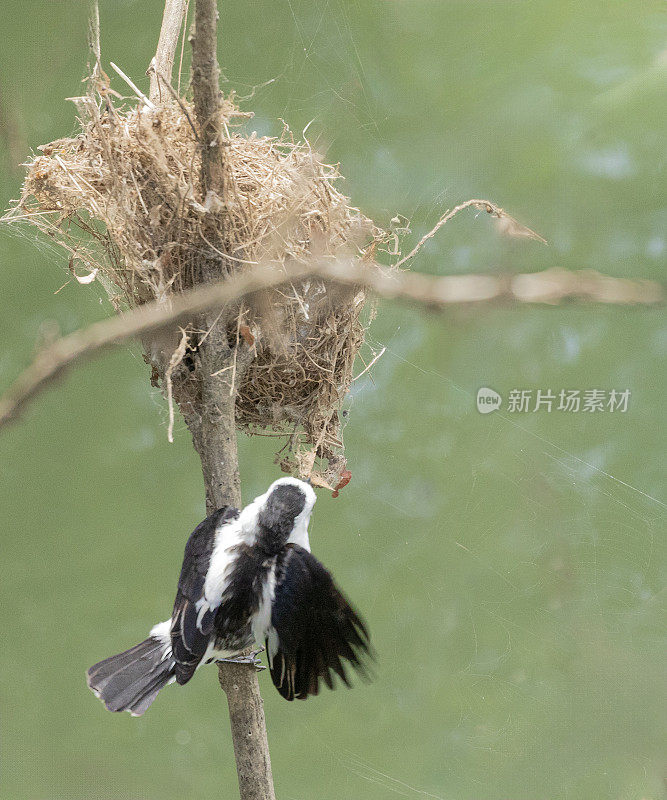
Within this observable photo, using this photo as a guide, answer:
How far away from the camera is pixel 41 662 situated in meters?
2.26

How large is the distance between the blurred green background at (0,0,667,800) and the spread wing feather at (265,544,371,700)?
784mm

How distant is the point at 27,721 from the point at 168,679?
127cm

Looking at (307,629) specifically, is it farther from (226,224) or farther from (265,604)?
(226,224)

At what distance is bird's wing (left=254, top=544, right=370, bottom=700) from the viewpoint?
42.9 inches

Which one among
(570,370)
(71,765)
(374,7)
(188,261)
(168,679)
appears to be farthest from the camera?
(71,765)

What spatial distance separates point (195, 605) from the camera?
46.7 inches

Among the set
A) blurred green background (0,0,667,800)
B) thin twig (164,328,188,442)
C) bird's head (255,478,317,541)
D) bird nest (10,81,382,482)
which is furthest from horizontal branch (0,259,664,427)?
blurred green background (0,0,667,800)

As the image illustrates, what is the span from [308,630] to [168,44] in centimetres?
105

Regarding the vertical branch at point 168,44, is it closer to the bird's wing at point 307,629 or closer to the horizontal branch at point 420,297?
the bird's wing at point 307,629

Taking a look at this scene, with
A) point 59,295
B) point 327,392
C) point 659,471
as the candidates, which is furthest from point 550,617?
point 59,295

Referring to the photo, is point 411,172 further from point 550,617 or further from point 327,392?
point 550,617

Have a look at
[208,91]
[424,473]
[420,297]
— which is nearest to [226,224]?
[208,91]

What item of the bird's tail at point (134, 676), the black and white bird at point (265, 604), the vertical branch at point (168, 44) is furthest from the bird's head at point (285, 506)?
the vertical branch at point (168, 44)

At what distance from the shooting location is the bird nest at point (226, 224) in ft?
3.64
